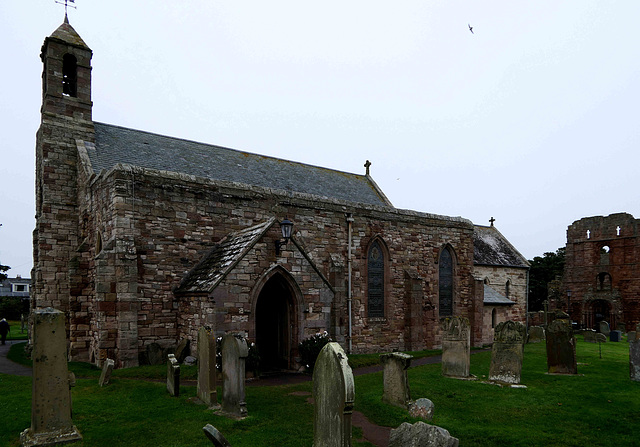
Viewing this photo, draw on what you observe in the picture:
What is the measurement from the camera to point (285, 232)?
14.1 m

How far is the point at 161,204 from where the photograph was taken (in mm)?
15008

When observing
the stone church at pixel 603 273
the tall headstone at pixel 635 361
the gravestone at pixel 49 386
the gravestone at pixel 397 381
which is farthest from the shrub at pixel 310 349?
the stone church at pixel 603 273

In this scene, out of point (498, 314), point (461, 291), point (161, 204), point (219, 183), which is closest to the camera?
point (161, 204)

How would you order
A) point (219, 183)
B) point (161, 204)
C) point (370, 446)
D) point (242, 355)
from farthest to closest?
point (219, 183)
point (161, 204)
point (242, 355)
point (370, 446)

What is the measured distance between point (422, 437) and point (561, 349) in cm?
1040

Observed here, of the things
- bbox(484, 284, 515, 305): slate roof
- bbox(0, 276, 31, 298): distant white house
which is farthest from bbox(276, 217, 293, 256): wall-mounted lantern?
bbox(0, 276, 31, 298): distant white house

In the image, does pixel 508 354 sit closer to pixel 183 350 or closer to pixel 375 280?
pixel 375 280

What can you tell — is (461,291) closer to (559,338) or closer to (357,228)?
(357,228)

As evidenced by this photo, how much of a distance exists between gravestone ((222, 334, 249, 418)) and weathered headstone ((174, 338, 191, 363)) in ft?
15.4

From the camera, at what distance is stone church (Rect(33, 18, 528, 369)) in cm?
1383

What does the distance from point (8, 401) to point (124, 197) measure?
6527 mm

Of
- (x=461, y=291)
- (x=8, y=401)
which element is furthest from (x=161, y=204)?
(x=461, y=291)

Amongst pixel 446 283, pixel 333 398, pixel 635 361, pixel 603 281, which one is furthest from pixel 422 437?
pixel 603 281

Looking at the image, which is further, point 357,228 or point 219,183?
point 357,228
